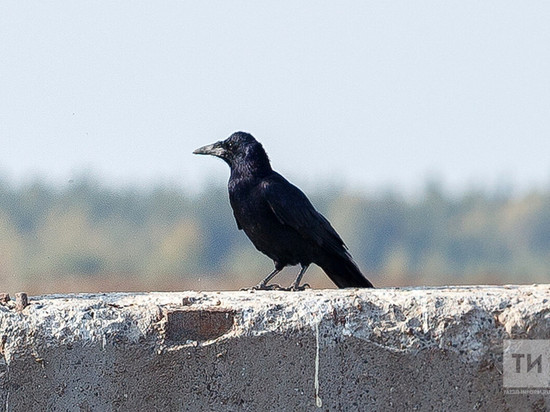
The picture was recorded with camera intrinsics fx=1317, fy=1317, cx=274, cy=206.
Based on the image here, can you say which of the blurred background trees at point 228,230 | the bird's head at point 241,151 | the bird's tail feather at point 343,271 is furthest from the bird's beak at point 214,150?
the blurred background trees at point 228,230

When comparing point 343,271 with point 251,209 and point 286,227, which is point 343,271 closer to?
point 286,227

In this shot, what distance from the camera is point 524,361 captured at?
438 centimetres

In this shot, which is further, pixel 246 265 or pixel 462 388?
pixel 246 265

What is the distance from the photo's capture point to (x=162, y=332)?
451 centimetres

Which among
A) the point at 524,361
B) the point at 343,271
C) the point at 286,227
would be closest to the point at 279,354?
the point at 524,361

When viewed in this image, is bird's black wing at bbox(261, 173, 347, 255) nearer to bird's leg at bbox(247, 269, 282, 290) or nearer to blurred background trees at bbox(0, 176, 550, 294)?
bird's leg at bbox(247, 269, 282, 290)

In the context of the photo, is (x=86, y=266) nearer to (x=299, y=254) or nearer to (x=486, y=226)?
(x=486, y=226)

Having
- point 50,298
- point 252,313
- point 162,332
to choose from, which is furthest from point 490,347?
point 50,298

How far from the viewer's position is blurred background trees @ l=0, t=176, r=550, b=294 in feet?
202

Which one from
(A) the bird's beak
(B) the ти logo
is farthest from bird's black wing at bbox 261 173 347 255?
(B) the ти logo

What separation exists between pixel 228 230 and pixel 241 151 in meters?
59.4

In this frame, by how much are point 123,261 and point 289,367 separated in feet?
193

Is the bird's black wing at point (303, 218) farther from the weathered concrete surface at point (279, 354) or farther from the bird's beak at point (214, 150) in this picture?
the weathered concrete surface at point (279, 354)

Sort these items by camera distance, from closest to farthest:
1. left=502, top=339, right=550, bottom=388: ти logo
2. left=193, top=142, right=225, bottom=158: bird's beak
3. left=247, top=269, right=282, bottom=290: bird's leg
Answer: left=502, top=339, right=550, bottom=388: ти logo, left=247, top=269, right=282, bottom=290: bird's leg, left=193, top=142, right=225, bottom=158: bird's beak
